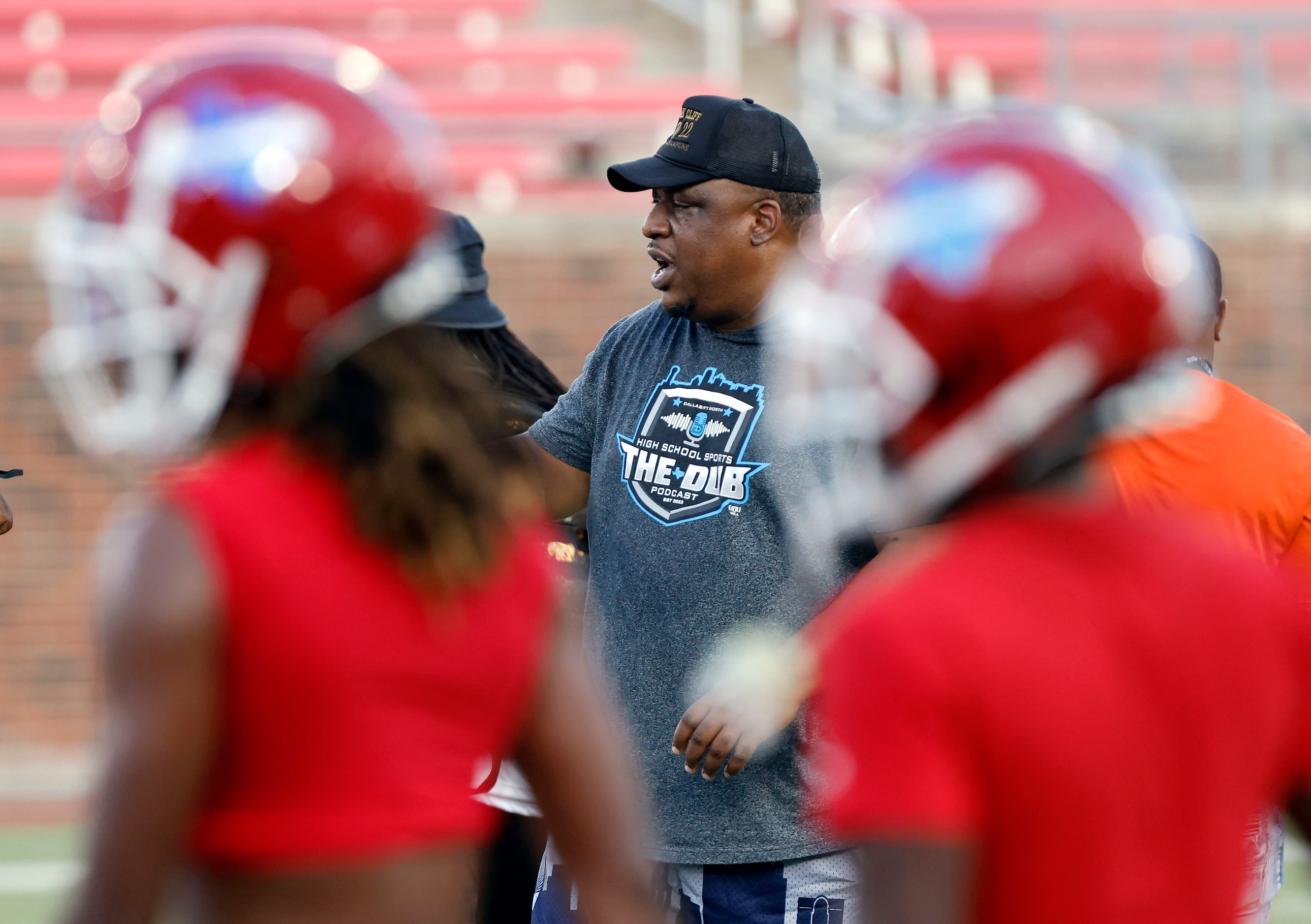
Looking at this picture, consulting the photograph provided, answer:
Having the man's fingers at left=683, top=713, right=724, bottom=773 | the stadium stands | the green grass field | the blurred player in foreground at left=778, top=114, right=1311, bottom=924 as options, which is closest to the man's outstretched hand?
the man's fingers at left=683, top=713, right=724, bottom=773

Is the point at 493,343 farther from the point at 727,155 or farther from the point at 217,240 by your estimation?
the point at 217,240

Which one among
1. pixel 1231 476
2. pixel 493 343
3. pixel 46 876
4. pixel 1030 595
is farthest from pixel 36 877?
pixel 1030 595

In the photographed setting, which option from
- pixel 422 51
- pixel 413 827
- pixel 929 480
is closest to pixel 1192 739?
pixel 929 480

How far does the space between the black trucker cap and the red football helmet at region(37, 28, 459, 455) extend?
182 cm

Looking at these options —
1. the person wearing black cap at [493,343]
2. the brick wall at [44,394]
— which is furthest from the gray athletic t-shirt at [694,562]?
the brick wall at [44,394]

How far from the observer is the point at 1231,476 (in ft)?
10.6

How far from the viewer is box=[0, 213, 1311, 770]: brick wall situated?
8477mm

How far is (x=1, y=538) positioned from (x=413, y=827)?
7.69 metres

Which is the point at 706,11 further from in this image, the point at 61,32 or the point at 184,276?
the point at 184,276

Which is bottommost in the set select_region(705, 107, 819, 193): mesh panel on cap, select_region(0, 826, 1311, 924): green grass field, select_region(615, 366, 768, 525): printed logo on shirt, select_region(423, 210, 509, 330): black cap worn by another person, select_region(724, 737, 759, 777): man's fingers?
select_region(0, 826, 1311, 924): green grass field

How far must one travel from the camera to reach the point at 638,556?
3.14 metres

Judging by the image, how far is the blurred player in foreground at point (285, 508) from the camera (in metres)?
1.37

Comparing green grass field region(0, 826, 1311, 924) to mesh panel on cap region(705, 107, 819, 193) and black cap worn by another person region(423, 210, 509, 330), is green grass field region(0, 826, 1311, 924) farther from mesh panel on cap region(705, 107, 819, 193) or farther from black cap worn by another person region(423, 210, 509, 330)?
mesh panel on cap region(705, 107, 819, 193)

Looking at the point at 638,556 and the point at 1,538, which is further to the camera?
the point at 1,538
